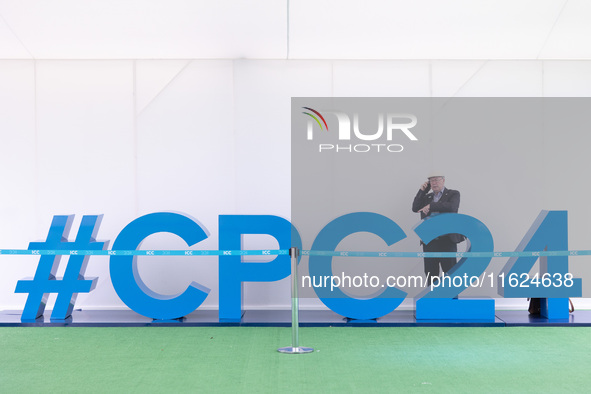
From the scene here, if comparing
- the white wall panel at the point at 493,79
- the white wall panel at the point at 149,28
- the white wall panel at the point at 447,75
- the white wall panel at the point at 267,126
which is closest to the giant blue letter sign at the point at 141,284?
the white wall panel at the point at 267,126

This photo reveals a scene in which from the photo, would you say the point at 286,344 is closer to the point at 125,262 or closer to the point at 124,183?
Answer: the point at 125,262

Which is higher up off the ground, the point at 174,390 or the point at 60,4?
the point at 60,4

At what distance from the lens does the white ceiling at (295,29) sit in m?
8.38

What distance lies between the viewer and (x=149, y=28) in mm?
8797

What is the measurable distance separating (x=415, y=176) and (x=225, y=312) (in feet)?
10.1

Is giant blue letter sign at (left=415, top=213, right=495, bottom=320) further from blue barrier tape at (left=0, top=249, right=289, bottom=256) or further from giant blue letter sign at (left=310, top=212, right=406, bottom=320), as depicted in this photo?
blue barrier tape at (left=0, top=249, right=289, bottom=256)

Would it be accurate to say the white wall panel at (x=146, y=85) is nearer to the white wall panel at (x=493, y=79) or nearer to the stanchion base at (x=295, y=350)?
the white wall panel at (x=493, y=79)

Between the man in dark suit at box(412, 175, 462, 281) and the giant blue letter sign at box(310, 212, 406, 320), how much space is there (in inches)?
27.4

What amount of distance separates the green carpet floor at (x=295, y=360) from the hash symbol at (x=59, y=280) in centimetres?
51

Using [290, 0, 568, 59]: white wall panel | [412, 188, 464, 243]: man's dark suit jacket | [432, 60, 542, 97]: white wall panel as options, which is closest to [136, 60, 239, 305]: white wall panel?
[290, 0, 568, 59]: white wall panel

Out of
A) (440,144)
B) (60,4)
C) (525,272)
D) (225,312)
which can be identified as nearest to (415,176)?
(440,144)

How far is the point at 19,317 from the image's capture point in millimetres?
8891

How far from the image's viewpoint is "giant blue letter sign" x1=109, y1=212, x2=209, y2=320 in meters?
8.60

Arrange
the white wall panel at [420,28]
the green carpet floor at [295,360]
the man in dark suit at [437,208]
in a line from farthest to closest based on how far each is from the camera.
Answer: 1. the man in dark suit at [437,208]
2. the white wall panel at [420,28]
3. the green carpet floor at [295,360]
